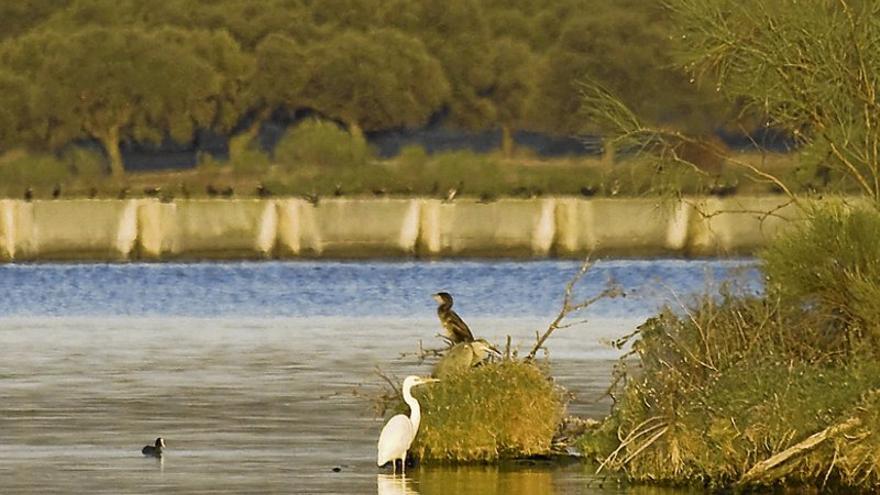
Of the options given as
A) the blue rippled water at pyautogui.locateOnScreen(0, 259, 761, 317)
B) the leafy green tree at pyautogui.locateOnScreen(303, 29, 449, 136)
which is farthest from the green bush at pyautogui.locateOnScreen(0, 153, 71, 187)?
the blue rippled water at pyautogui.locateOnScreen(0, 259, 761, 317)

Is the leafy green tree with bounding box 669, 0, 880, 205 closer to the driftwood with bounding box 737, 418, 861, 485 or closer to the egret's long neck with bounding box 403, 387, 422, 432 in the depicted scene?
the driftwood with bounding box 737, 418, 861, 485

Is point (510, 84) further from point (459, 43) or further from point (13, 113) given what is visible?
point (13, 113)

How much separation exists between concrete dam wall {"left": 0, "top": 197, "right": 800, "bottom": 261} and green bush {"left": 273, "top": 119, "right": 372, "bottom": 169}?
14164 mm

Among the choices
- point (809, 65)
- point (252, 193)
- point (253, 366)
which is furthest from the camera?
point (252, 193)

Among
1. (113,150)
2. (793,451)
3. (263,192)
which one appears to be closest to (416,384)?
(793,451)

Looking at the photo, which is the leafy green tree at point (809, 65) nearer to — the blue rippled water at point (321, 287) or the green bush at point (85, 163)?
the blue rippled water at point (321, 287)

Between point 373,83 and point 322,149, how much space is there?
1536 cm

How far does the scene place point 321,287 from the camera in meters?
51.8

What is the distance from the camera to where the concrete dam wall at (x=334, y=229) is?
207 feet

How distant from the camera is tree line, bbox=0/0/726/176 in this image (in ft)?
291

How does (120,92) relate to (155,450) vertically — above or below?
above

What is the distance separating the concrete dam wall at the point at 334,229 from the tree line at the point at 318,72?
669 inches

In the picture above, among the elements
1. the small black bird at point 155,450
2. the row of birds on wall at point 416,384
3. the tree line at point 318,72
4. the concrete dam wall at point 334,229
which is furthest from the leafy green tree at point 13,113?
the small black bird at point 155,450

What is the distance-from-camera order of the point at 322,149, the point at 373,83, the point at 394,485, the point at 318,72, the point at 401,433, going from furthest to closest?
the point at 318,72 < the point at 373,83 < the point at 322,149 < the point at 401,433 < the point at 394,485
